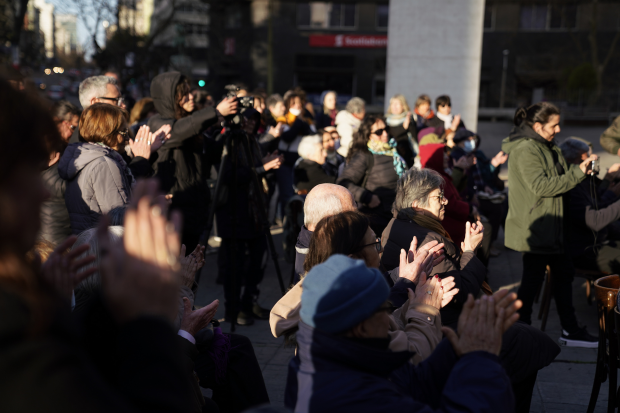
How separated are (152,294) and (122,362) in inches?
6.8

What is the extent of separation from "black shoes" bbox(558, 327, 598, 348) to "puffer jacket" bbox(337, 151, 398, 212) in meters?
1.84

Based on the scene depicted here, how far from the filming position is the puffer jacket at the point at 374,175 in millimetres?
5645

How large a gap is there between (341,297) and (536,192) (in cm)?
325

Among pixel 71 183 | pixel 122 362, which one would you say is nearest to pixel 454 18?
pixel 71 183

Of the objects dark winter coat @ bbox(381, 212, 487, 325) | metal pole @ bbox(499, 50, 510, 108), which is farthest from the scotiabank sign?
dark winter coat @ bbox(381, 212, 487, 325)

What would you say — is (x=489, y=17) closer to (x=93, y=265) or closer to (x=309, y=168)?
(x=309, y=168)

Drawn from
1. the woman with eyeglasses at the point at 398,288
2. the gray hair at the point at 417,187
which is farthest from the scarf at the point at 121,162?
the gray hair at the point at 417,187

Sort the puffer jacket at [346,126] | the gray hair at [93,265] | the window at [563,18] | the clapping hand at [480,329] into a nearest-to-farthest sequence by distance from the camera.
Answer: the clapping hand at [480,329] < the gray hair at [93,265] < the puffer jacket at [346,126] < the window at [563,18]

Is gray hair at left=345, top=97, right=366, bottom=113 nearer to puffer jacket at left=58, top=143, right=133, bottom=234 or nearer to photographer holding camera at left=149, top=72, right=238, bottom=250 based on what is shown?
photographer holding camera at left=149, top=72, right=238, bottom=250

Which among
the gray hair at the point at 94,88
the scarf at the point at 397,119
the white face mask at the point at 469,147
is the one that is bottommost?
the white face mask at the point at 469,147

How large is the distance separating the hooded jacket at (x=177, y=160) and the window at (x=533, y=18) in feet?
121

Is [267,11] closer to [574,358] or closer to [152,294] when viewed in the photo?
[574,358]

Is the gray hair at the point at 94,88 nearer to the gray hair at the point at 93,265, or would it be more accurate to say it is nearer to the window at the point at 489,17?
the gray hair at the point at 93,265

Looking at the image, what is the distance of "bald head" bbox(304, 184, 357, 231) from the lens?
3275 millimetres
